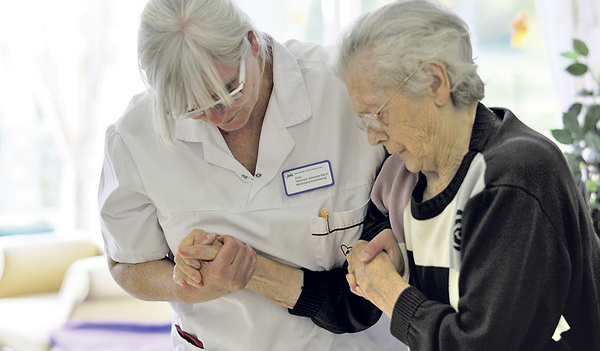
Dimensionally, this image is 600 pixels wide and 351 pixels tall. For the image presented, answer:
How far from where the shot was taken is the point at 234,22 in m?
1.42

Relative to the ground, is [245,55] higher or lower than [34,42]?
higher

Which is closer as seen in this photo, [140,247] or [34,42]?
[140,247]

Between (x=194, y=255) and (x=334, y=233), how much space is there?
1.17ft

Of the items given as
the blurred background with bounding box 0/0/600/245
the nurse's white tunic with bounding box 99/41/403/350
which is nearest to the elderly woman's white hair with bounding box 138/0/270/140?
the nurse's white tunic with bounding box 99/41/403/350

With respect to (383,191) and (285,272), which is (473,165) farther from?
(285,272)

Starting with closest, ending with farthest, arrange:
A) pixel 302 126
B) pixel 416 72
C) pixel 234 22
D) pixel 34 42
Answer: pixel 416 72, pixel 234 22, pixel 302 126, pixel 34 42

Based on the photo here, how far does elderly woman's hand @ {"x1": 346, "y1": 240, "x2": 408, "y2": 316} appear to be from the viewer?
1304 mm

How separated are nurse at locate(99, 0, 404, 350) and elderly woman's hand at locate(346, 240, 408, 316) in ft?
0.54

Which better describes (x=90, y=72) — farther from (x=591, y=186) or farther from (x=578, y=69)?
(x=591, y=186)

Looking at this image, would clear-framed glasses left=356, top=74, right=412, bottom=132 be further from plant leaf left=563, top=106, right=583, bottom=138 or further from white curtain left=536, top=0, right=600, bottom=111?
white curtain left=536, top=0, right=600, bottom=111

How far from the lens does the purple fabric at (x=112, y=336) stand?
3410mm

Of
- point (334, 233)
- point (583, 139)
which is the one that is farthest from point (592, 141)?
point (334, 233)

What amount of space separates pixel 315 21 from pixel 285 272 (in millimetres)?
3897

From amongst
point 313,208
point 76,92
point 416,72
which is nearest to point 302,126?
point 313,208
